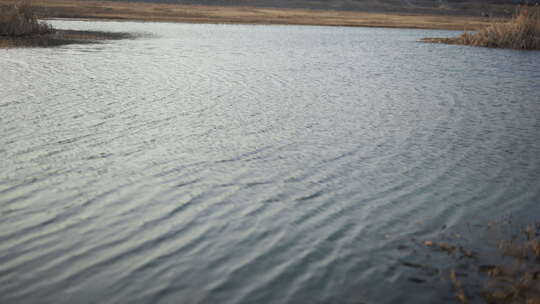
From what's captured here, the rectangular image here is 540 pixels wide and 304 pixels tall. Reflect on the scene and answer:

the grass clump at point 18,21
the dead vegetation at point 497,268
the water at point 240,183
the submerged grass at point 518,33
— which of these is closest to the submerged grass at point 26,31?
the grass clump at point 18,21

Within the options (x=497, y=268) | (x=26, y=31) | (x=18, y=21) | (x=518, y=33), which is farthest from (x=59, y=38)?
(x=518, y=33)

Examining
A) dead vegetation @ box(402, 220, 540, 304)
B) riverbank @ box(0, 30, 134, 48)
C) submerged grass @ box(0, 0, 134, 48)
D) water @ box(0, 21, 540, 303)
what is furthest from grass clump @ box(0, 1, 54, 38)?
dead vegetation @ box(402, 220, 540, 304)

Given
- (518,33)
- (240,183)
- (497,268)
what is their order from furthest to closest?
(518,33) < (240,183) < (497,268)

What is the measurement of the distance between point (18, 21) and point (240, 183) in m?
38.6

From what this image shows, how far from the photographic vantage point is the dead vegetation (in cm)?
603

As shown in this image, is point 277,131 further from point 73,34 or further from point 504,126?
point 73,34

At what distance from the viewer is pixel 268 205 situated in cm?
881

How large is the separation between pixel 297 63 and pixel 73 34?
82.5 feet

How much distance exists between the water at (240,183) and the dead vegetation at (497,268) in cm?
44

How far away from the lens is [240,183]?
9.84 metres

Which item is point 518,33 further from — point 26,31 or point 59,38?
point 26,31

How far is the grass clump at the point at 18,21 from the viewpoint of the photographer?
3888cm

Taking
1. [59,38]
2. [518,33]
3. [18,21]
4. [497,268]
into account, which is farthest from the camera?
[518,33]

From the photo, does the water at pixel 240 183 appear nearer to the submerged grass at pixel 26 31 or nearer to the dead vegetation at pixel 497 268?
the dead vegetation at pixel 497 268
